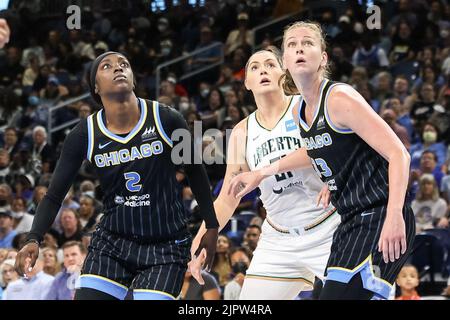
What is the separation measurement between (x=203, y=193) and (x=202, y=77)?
8246 mm

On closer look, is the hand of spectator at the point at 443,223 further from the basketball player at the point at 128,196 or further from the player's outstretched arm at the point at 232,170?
the basketball player at the point at 128,196

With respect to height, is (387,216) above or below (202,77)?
below

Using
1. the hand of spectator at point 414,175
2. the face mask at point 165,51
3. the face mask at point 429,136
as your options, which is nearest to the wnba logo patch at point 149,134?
the hand of spectator at point 414,175

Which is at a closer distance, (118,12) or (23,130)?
(23,130)

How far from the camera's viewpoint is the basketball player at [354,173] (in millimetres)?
4121

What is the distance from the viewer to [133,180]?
4.71 meters

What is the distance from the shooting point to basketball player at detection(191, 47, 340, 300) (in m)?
5.41

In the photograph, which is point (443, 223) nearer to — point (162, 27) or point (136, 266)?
point (136, 266)

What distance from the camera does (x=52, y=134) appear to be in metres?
12.1

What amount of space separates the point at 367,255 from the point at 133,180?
1283 mm

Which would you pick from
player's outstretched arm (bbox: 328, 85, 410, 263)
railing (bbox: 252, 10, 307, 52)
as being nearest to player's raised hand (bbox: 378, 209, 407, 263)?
player's outstretched arm (bbox: 328, 85, 410, 263)

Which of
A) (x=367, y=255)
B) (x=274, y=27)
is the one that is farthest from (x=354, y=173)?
(x=274, y=27)
